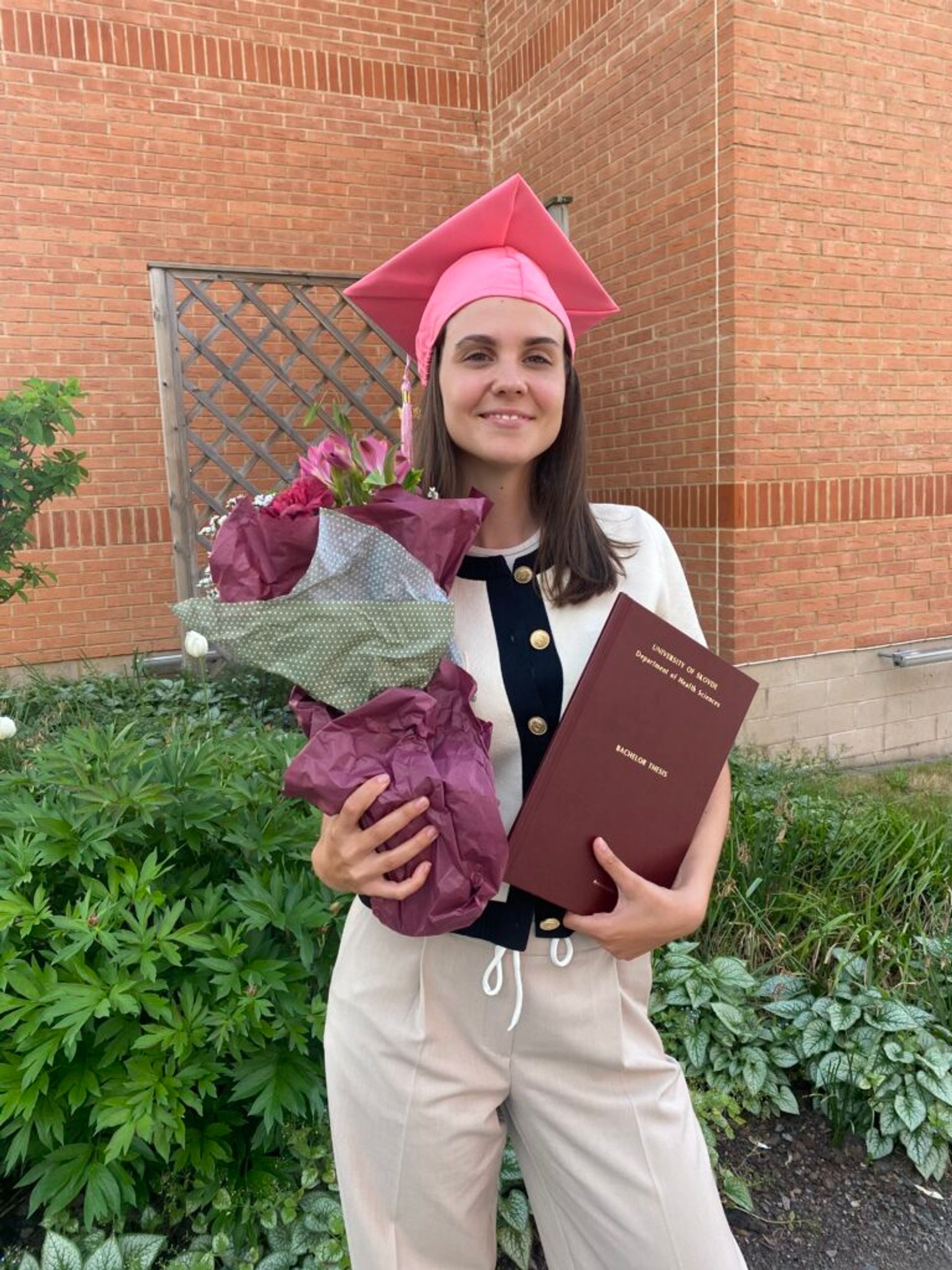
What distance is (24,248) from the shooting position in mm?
6496

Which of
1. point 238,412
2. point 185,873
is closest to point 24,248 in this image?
point 238,412

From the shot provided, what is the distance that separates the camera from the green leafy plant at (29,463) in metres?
4.29

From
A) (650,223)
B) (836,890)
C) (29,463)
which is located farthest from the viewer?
(650,223)

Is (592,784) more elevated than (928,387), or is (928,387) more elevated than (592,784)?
(928,387)

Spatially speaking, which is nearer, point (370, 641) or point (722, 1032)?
point (370, 641)

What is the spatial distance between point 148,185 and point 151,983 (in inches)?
255

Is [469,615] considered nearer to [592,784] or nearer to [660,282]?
[592,784]

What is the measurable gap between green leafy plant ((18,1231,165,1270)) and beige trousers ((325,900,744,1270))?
0.87m

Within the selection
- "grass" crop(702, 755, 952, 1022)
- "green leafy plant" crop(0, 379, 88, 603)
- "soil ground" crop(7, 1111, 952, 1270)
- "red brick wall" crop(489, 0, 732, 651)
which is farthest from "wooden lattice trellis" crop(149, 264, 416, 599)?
"soil ground" crop(7, 1111, 952, 1270)

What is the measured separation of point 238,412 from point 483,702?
20.6 ft

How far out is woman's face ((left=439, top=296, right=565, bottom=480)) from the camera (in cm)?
133

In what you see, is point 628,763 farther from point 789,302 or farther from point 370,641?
point 789,302

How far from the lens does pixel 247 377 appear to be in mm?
7172

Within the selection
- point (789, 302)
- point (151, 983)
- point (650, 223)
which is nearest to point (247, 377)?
point (650, 223)
